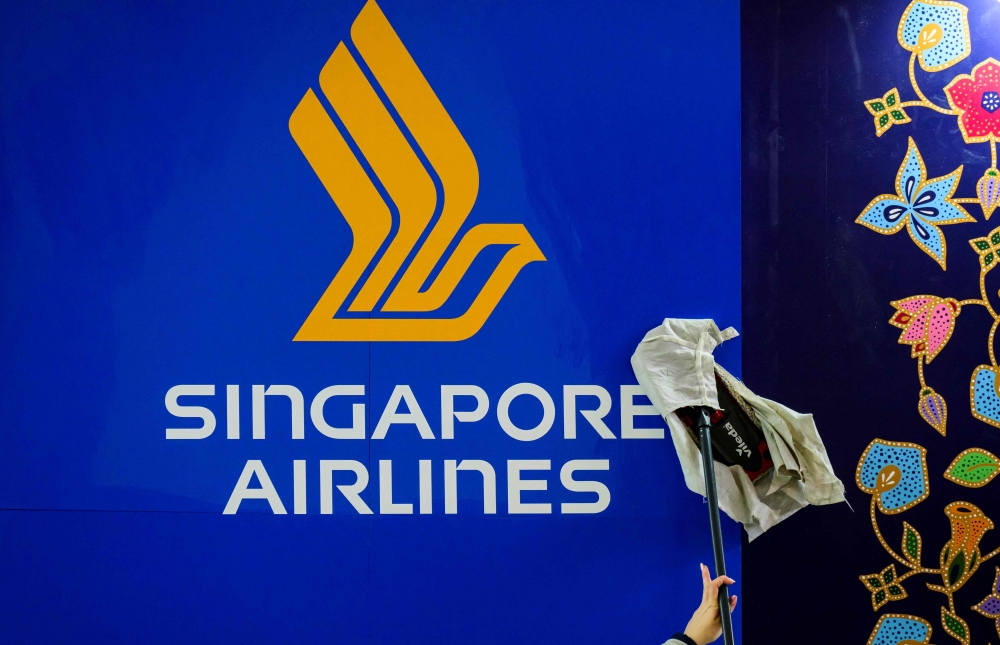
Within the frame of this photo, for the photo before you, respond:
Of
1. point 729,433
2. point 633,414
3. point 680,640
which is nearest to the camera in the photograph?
point 680,640

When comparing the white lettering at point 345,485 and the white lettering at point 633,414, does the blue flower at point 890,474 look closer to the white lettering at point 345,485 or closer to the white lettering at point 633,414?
the white lettering at point 633,414

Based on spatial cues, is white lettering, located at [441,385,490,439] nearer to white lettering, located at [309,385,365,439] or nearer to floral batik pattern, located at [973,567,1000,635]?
white lettering, located at [309,385,365,439]

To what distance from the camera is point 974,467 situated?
71.7 inches

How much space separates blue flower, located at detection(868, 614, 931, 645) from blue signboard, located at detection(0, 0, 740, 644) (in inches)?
19.5

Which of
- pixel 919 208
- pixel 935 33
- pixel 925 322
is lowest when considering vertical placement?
pixel 925 322

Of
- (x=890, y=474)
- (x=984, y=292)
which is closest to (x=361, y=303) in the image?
(x=890, y=474)

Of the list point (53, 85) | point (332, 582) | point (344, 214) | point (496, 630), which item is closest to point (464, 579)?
point (496, 630)

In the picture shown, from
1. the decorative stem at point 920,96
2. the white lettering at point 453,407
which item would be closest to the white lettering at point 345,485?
the white lettering at point 453,407

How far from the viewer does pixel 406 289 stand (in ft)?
6.18

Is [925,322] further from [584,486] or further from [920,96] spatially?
[584,486]

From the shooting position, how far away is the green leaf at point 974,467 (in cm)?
182

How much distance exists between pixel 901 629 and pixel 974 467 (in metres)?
0.46

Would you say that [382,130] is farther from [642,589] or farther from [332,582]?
[642,589]

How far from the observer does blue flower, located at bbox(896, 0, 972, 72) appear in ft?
5.93
